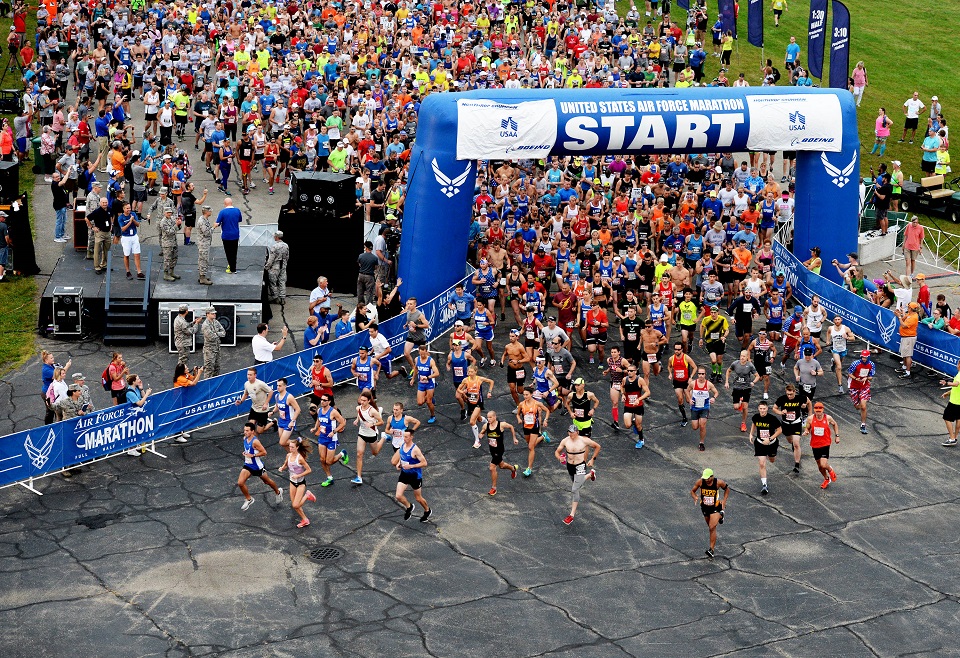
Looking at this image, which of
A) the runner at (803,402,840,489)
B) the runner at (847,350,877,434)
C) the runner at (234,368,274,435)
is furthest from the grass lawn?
the runner at (847,350,877,434)

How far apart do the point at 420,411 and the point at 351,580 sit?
18.5 feet

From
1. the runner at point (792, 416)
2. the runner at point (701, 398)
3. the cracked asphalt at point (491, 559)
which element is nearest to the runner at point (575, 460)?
the cracked asphalt at point (491, 559)

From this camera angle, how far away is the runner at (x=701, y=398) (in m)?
21.8

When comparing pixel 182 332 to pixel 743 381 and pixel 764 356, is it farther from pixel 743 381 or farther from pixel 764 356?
pixel 764 356

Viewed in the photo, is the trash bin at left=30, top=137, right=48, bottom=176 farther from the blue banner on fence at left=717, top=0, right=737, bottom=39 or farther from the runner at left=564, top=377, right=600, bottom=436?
the blue banner on fence at left=717, top=0, right=737, bottom=39

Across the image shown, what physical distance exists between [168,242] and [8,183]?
16.6 feet

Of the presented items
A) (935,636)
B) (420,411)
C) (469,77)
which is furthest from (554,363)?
(469,77)

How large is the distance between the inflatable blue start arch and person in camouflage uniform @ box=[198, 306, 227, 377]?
14.3ft

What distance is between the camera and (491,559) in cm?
1838

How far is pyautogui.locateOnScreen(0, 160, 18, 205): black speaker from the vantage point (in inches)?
1128

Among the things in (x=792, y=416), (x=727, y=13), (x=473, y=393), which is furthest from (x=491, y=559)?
(x=727, y=13)

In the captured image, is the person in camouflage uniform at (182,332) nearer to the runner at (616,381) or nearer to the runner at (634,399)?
the runner at (616,381)

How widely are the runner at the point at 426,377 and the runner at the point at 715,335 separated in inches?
201

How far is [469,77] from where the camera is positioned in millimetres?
39000
